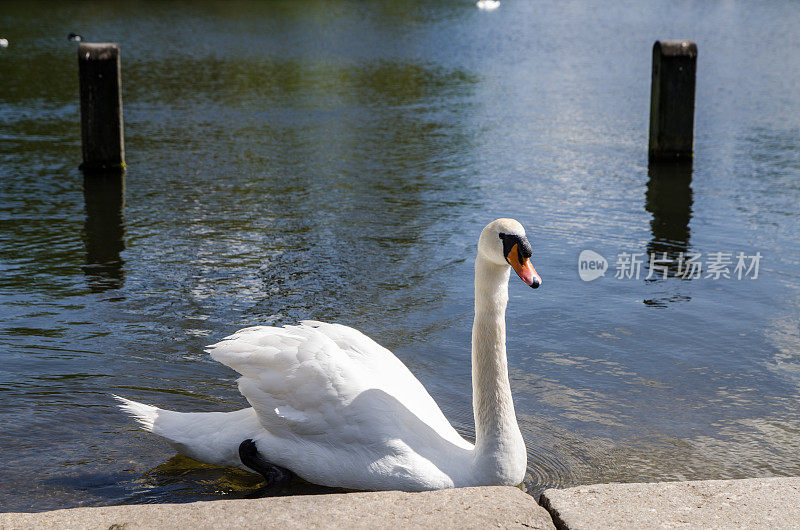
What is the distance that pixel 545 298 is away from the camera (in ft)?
26.2

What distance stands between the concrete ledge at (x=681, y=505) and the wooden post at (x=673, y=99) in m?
8.43

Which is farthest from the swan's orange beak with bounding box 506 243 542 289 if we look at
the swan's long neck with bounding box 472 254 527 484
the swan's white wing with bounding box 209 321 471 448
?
the swan's white wing with bounding box 209 321 471 448

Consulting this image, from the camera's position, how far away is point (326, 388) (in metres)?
4.51

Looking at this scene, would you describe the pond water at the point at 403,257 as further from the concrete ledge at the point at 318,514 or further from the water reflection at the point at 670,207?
the concrete ledge at the point at 318,514

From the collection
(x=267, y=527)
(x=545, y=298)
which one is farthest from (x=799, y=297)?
(x=267, y=527)

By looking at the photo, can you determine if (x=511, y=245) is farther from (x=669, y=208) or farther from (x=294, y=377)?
(x=669, y=208)

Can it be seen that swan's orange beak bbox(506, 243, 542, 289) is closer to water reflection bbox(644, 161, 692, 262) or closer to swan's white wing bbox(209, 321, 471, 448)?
swan's white wing bbox(209, 321, 471, 448)

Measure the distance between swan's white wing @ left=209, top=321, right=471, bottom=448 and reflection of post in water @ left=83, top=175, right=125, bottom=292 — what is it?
3590mm

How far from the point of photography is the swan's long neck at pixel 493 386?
4.46 meters

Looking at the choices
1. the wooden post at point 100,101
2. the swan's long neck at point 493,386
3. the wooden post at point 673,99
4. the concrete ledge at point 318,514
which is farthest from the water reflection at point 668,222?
the wooden post at point 100,101

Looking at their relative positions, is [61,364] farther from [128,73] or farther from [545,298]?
[128,73]

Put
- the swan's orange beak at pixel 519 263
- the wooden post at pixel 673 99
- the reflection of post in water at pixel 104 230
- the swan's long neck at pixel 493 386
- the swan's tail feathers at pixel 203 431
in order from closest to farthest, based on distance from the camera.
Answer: the swan's orange beak at pixel 519 263 → the swan's long neck at pixel 493 386 → the swan's tail feathers at pixel 203 431 → the reflection of post in water at pixel 104 230 → the wooden post at pixel 673 99

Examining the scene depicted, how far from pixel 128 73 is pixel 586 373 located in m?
17.8

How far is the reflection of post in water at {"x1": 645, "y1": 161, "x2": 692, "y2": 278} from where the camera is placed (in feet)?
30.6
